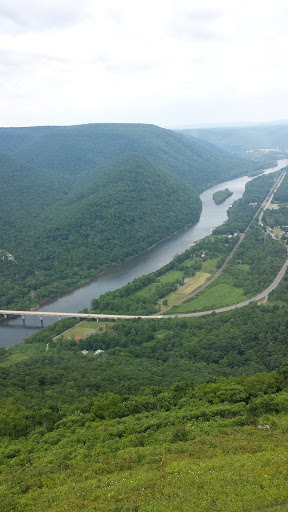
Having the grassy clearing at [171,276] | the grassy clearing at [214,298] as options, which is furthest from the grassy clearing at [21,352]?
the grassy clearing at [171,276]

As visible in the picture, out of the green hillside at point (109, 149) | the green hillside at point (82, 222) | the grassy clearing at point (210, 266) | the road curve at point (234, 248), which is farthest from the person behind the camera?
the green hillside at point (109, 149)

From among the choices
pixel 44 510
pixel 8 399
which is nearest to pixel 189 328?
pixel 8 399

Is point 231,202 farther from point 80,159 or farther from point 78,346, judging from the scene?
point 78,346

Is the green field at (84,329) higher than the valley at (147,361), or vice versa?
the valley at (147,361)

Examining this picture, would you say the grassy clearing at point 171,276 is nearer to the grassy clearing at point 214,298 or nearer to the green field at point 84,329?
the grassy clearing at point 214,298

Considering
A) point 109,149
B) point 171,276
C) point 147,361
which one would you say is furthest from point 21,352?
point 109,149

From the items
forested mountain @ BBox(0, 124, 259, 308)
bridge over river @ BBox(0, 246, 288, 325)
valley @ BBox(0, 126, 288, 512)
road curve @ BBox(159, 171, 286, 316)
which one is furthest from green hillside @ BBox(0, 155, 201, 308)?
road curve @ BBox(159, 171, 286, 316)
